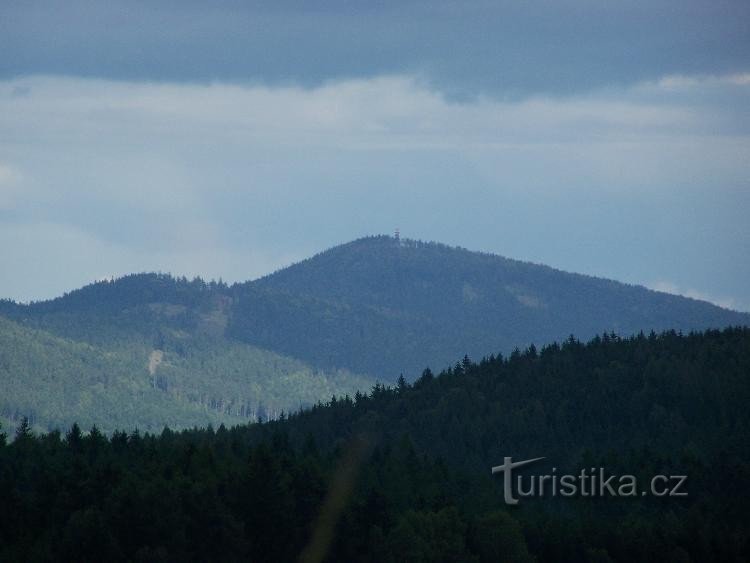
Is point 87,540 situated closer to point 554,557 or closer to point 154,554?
point 154,554

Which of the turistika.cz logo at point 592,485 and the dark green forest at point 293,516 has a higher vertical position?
the turistika.cz logo at point 592,485

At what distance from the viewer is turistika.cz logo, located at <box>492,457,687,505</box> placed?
566 ft

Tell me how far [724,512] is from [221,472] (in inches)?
1980

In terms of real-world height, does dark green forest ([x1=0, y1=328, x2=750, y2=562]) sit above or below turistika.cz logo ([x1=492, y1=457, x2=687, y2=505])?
below

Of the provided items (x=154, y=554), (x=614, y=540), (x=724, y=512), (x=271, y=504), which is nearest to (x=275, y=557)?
(x=271, y=504)

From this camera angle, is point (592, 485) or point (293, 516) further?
point (592, 485)

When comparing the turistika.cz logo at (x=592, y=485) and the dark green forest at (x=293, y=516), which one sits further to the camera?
the turistika.cz logo at (x=592, y=485)

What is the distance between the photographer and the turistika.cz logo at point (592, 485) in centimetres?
17238

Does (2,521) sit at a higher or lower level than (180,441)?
lower

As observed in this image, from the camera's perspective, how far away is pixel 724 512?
168375mm

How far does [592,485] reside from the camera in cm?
18375

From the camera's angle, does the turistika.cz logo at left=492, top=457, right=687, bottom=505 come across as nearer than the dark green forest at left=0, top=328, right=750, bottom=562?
No

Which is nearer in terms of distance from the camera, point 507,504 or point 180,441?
point 507,504

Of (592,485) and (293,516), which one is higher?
(592,485)
